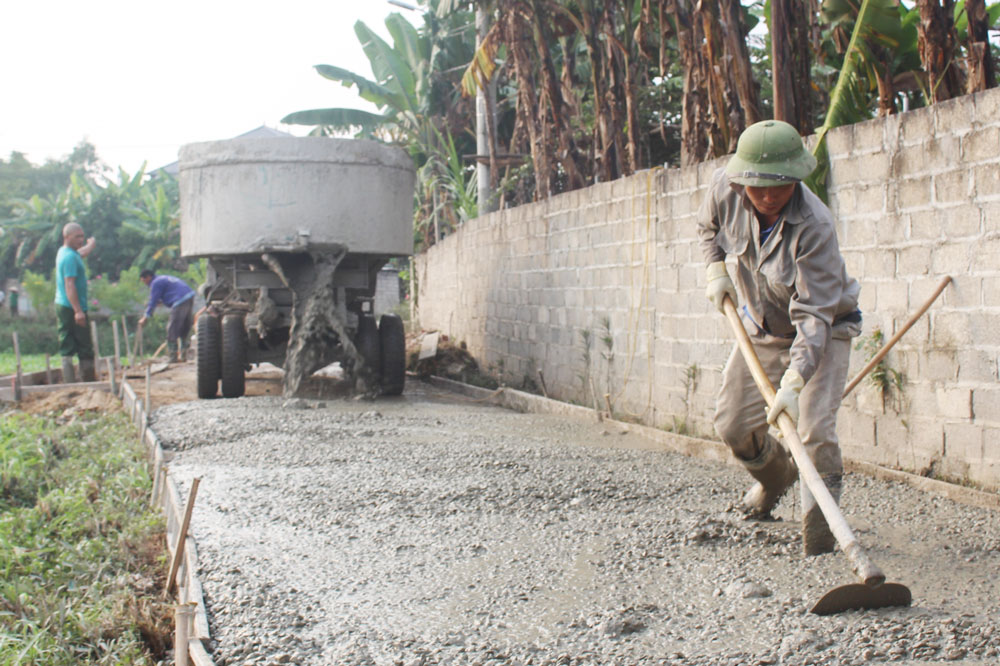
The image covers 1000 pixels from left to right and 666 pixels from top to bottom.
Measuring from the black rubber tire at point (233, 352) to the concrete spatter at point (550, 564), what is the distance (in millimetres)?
3192

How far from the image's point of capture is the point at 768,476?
13.4 feet

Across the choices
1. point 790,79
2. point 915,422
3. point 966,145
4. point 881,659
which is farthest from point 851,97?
point 881,659

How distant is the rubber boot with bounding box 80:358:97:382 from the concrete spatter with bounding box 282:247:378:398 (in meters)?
3.02

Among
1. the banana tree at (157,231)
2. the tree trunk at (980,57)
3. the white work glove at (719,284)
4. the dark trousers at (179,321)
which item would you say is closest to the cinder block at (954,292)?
the white work glove at (719,284)

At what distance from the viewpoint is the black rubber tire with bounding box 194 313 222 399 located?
925 centimetres

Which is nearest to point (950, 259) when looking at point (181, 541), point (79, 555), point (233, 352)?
point (181, 541)

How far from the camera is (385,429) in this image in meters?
7.34

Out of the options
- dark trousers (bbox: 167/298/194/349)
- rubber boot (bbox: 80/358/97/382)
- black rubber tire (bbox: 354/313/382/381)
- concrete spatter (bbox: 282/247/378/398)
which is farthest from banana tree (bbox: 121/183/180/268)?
concrete spatter (bbox: 282/247/378/398)

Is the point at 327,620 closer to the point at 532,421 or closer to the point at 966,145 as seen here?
the point at 966,145

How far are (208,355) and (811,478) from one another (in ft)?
23.9

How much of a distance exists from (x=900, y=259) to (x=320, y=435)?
4.24m

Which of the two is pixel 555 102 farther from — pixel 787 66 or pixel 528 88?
pixel 787 66

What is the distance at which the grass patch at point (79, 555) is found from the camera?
3.50 m

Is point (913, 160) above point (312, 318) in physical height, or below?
above
